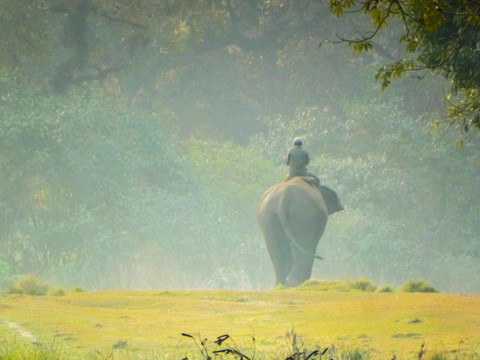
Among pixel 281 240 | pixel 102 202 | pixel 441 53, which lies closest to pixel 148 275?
pixel 102 202

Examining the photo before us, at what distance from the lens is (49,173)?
36.9 m

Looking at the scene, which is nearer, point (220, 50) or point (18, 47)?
point (18, 47)

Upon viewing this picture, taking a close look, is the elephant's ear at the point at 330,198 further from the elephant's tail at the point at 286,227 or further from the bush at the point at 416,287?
the bush at the point at 416,287

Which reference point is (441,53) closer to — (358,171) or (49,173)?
(49,173)

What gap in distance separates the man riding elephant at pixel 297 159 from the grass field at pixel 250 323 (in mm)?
4978

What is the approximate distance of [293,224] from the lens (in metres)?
23.2

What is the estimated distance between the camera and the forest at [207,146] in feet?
121

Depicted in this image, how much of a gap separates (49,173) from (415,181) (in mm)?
13447

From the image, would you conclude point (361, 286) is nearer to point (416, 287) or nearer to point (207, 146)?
point (416, 287)

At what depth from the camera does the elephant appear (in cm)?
2306

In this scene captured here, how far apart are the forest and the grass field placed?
16.7 m

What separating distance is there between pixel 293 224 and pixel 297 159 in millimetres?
1347

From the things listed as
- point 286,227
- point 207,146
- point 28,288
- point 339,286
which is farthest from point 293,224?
point 207,146

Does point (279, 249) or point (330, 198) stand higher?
point (330, 198)
